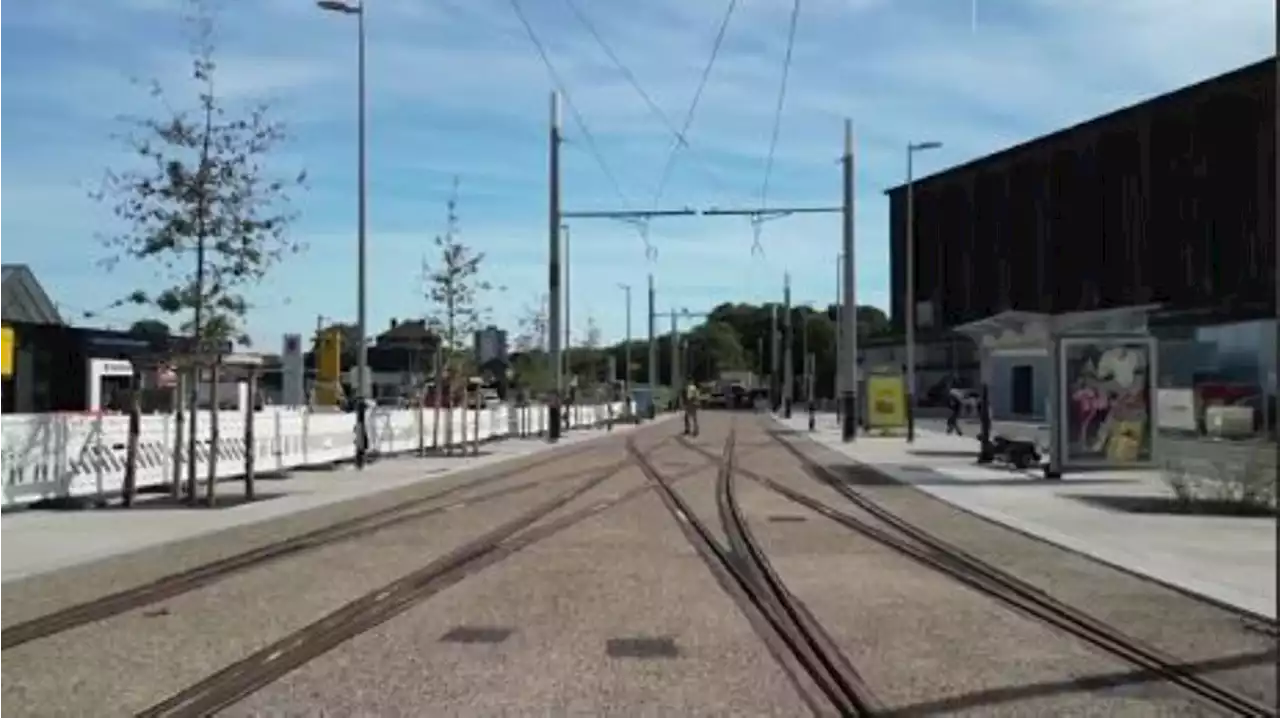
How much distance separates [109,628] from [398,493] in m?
15.7

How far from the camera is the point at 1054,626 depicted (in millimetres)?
11617

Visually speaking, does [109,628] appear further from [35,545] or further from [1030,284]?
[1030,284]

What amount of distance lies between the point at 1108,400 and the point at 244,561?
1696cm

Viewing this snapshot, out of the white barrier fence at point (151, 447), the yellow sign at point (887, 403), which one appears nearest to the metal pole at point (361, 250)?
the white barrier fence at point (151, 447)

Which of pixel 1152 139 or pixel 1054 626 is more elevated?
pixel 1152 139

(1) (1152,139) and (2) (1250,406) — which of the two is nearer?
(2) (1250,406)

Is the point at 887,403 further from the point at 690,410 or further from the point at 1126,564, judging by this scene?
the point at 1126,564

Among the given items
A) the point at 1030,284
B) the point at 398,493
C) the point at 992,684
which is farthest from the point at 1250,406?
the point at 1030,284

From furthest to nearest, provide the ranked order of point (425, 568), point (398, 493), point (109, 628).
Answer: point (398, 493)
point (425, 568)
point (109, 628)

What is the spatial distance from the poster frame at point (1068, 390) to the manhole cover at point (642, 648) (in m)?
18.5

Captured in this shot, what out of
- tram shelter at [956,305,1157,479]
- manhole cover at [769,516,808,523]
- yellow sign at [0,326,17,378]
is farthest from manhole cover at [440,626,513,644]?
tram shelter at [956,305,1157,479]

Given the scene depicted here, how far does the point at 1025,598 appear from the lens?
13.2 metres

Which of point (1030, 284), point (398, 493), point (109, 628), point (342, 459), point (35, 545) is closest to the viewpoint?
point (109, 628)

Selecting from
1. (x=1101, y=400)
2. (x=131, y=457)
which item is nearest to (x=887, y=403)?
(x=1101, y=400)
